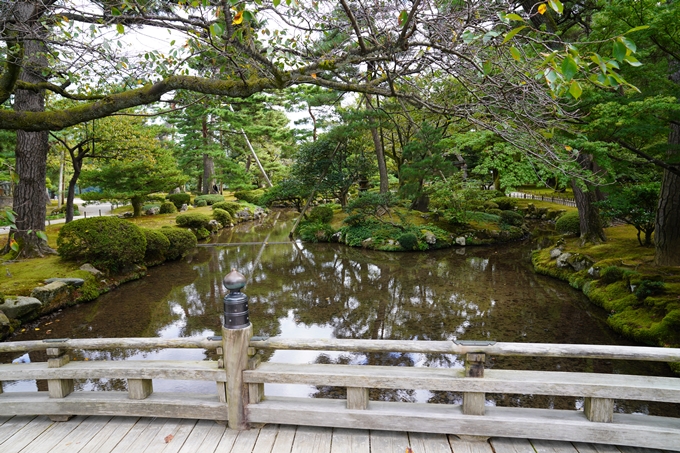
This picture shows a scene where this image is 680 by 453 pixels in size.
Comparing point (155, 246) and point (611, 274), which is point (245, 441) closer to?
point (611, 274)

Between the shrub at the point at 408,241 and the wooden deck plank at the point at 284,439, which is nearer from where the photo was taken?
the wooden deck plank at the point at 284,439

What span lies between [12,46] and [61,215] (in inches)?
700

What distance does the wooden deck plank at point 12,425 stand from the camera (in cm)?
243

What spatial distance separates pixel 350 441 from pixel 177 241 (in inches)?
371

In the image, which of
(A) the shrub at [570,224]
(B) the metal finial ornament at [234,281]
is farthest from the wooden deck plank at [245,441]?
(A) the shrub at [570,224]

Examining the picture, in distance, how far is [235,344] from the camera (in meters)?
2.33

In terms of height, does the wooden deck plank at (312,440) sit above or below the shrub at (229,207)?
below

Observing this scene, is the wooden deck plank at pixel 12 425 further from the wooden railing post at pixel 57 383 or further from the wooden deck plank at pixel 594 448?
the wooden deck plank at pixel 594 448

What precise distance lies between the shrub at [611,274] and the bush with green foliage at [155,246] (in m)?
9.65

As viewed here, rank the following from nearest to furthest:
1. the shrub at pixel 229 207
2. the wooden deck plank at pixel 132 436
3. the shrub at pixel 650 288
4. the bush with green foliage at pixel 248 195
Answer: the wooden deck plank at pixel 132 436 < the shrub at pixel 650 288 < the shrub at pixel 229 207 < the bush with green foliage at pixel 248 195

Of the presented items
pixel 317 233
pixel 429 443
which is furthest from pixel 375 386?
pixel 317 233

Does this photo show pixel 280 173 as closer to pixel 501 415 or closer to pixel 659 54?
pixel 659 54

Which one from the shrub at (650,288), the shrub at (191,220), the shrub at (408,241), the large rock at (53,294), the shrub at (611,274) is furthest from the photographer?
the shrub at (191,220)

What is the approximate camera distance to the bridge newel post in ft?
7.58
